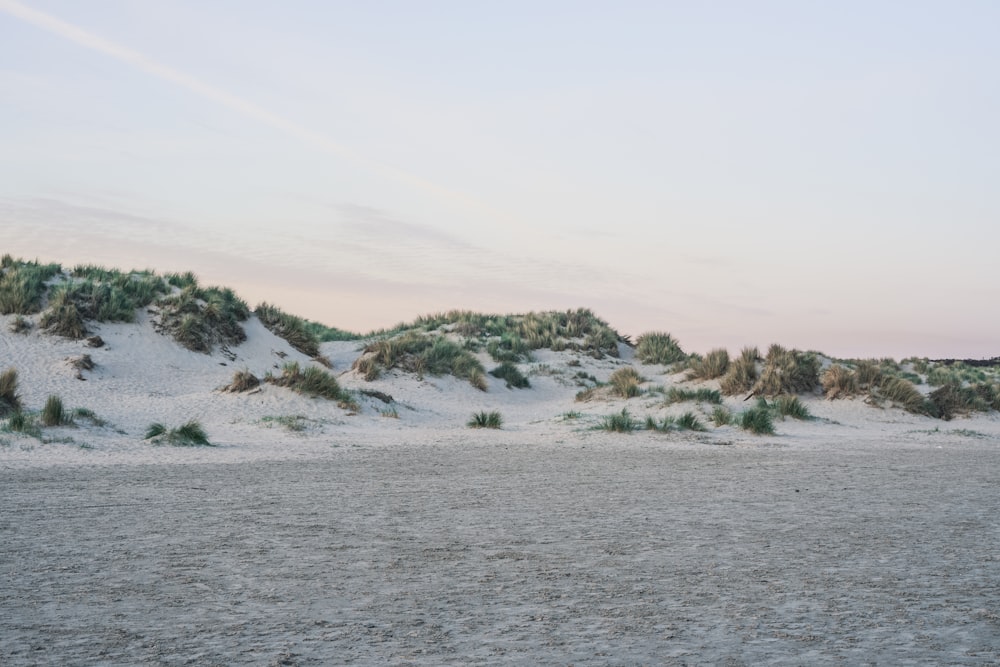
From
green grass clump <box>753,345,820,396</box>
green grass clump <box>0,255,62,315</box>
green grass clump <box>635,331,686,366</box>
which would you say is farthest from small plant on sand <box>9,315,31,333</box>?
green grass clump <box>635,331,686,366</box>

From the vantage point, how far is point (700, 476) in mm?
10094

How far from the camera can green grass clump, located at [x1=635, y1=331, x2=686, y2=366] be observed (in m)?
32.9

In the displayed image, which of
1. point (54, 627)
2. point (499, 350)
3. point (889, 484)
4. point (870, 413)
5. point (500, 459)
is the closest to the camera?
point (54, 627)

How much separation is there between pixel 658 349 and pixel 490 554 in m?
28.5

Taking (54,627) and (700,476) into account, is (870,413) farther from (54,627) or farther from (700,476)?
(54,627)

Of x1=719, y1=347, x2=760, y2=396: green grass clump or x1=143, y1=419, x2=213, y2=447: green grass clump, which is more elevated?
x1=719, y1=347, x2=760, y2=396: green grass clump

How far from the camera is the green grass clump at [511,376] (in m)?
26.8

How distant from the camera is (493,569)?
5.19m

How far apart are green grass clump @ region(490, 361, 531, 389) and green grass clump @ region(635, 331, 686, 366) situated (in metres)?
7.17

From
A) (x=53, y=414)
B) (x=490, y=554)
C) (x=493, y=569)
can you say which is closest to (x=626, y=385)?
(x=53, y=414)

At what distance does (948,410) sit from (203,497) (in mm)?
17971

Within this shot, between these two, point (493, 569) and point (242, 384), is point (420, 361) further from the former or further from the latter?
point (493, 569)

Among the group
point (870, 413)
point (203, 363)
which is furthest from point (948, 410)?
point (203, 363)

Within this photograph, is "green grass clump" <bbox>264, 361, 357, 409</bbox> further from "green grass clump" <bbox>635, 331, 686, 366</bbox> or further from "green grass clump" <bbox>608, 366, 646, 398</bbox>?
"green grass clump" <bbox>635, 331, 686, 366</bbox>
